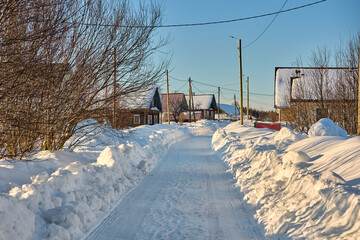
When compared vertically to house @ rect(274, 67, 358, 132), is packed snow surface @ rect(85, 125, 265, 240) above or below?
below

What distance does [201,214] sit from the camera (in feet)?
17.6

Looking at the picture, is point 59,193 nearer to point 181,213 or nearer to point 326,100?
point 181,213

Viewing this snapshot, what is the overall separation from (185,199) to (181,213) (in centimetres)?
87

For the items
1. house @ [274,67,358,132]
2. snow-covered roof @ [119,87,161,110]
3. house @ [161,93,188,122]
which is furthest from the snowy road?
house @ [161,93,188,122]

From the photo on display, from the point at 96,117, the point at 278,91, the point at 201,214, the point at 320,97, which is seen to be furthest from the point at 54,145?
the point at 278,91

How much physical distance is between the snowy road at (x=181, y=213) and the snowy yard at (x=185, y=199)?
16 millimetres

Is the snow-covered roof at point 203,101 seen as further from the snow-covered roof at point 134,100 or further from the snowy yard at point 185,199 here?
the snowy yard at point 185,199

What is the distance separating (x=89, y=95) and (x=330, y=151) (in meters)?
6.70

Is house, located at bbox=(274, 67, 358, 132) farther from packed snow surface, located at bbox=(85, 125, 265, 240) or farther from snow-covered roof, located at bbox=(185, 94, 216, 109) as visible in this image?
snow-covered roof, located at bbox=(185, 94, 216, 109)

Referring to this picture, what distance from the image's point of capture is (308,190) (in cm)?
504

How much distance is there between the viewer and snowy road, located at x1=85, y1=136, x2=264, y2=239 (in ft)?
14.8

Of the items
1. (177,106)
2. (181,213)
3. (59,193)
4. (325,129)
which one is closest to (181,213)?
(181,213)

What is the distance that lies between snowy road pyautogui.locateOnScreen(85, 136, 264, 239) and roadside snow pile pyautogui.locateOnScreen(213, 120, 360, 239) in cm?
38

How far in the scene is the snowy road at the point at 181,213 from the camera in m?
4.52
